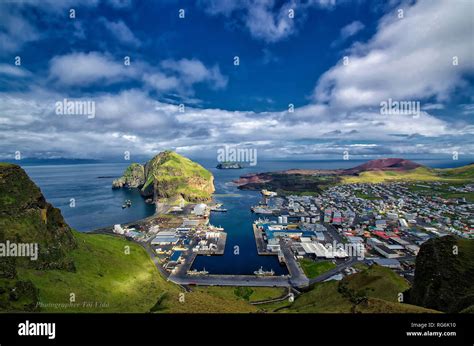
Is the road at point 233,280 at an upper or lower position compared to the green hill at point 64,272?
lower

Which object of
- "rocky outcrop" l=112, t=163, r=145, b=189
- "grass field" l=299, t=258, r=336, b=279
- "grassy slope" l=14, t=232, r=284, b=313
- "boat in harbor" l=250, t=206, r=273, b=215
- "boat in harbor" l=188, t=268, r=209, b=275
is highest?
"rocky outcrop" l=112, t=163, r=145, b=189

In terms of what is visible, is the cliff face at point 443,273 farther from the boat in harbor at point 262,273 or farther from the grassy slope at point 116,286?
the boat in harbor at point 262,273

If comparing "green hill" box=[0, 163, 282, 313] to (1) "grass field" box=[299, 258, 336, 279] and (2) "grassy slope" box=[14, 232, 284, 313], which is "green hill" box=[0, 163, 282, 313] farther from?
(1) "grass field" box=[299, 258, 336, 279]

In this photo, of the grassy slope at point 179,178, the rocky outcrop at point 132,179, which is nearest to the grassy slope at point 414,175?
the grassy slope at point 179,178

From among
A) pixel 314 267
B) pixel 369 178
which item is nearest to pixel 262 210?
pixel 314 267

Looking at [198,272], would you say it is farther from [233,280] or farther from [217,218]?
[217,218]

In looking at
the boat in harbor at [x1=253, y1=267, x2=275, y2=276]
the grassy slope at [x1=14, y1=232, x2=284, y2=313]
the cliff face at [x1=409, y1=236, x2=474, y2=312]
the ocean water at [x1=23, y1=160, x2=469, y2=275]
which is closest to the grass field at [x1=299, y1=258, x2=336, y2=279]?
the ocean water at [x1=23, y1=160, x2=469, y2=275]

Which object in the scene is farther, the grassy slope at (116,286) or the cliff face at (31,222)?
the cliff face at (31,222)
